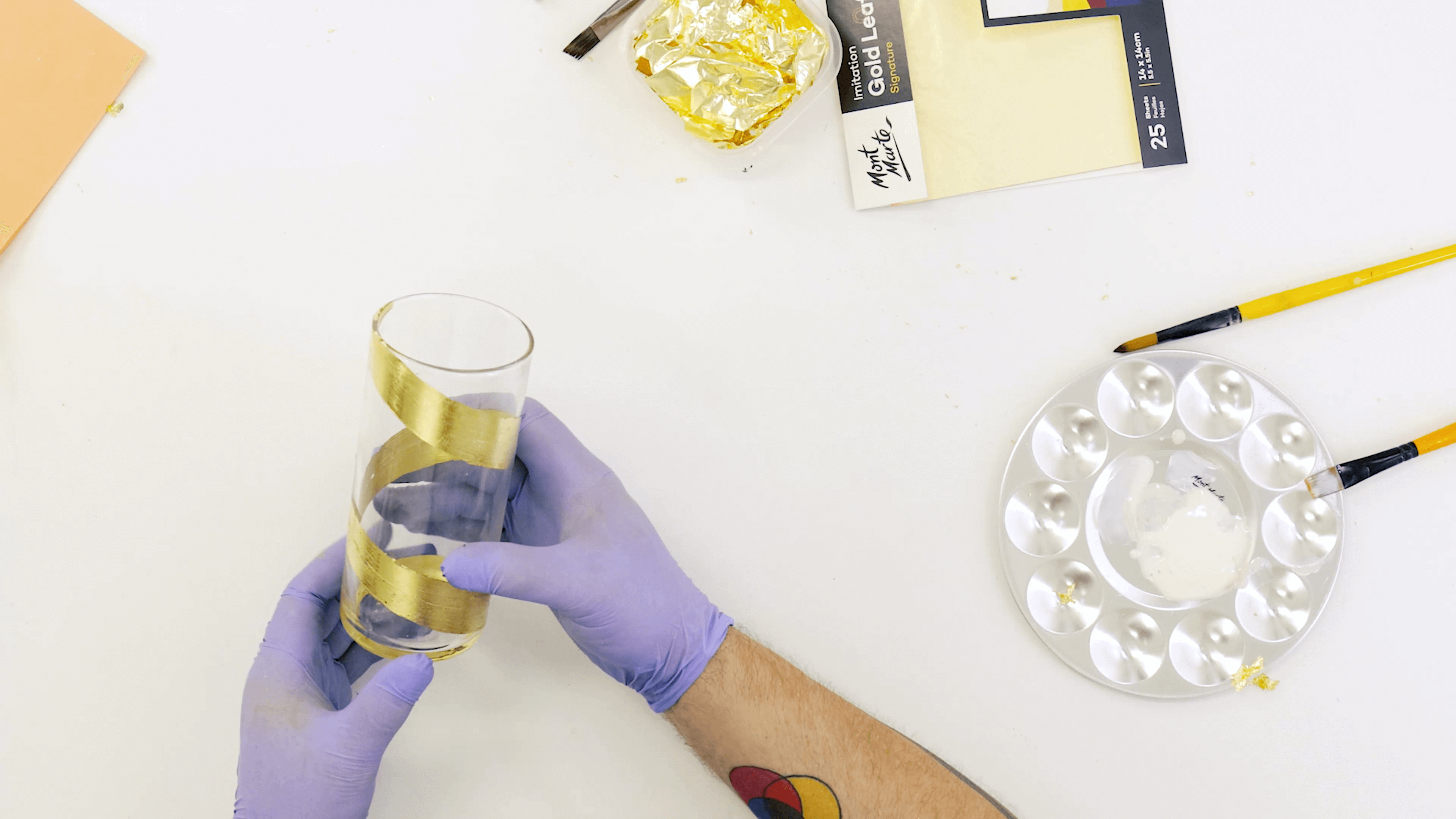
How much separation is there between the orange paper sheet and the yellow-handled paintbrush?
1.33 m

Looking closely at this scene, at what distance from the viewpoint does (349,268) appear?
1.05 metres

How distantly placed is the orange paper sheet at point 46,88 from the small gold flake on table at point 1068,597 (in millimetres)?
1356

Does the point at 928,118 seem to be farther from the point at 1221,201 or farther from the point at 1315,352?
the point at 1315,352

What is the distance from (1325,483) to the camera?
1.09 m

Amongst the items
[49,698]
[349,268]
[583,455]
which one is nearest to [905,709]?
[583,455]

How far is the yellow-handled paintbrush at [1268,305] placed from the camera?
3.53 feet

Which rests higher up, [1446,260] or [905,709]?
[1446,260]

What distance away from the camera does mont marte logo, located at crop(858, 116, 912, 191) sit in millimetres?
1080

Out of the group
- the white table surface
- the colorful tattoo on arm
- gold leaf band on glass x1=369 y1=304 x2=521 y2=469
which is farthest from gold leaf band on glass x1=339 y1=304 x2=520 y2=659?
the colorful tattoo on arm

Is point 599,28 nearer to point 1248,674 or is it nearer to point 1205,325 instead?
point 1205,325

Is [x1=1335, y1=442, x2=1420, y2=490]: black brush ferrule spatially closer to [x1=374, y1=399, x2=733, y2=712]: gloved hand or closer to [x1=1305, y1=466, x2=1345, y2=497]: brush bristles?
[x1=1305, y1=466, x2=1345, y2=497]: brush bristles

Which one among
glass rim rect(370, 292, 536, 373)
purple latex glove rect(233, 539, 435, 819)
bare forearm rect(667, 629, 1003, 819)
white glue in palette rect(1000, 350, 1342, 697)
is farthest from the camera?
white glue in palette rect(1000, 350, 1342, 697)

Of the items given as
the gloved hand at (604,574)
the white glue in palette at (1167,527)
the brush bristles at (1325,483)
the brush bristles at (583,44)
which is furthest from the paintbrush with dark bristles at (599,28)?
the brush bristles at (1325,483)

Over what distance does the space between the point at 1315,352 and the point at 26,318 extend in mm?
1660
